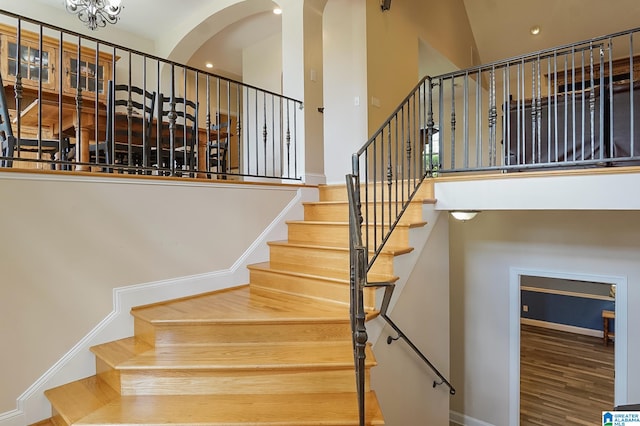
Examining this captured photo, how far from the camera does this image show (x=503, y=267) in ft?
15.2

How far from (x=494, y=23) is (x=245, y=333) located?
7751 mm

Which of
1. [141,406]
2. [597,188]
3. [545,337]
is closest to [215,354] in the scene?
[141,406]

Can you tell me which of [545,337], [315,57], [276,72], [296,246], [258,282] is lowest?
[545,337]

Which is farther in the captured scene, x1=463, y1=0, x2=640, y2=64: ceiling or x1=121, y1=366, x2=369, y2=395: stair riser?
x1=463, y1=0, x2=640, y2=64: ceiling

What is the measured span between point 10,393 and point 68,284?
2.08 ft

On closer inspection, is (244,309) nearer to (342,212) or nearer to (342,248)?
(342,248)

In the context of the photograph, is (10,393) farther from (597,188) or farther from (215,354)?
(597,188)

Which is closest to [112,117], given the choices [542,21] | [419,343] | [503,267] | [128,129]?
[128,129]

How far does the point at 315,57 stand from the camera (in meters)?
4.01

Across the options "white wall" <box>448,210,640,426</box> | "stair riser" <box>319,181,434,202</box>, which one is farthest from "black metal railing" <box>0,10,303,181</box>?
"white wall" <box>448,210,640,426</box>

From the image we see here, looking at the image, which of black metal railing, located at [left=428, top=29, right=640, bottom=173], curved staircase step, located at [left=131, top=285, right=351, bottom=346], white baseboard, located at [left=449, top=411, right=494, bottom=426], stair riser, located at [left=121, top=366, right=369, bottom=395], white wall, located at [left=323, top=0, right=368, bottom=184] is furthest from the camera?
white baseboard, located at [left=449, top=411, right=494, bottom=426]

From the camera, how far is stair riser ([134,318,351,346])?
229 cm

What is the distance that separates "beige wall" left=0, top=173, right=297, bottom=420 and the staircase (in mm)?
239

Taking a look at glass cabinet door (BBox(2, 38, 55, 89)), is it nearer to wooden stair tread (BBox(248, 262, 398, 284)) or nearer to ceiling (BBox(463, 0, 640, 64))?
wooden stair tread (BBox(248, 262, 398, 284))
